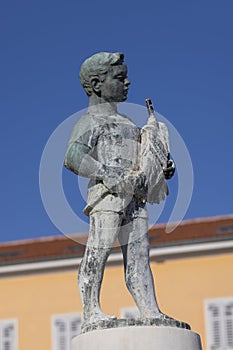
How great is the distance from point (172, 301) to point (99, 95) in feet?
53.0

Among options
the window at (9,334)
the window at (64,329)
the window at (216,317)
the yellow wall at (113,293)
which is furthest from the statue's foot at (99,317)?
the window at (9,334)

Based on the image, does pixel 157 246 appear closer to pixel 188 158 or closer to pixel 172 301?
pixel 172 301

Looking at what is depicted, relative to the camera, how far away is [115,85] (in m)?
7.80

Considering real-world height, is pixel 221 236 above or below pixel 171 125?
above

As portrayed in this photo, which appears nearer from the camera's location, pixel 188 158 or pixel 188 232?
pixel 188 158

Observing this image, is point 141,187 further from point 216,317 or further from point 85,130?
point 216,317

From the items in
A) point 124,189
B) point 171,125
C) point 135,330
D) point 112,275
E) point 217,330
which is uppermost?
point 112,275

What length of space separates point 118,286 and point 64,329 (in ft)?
5.59

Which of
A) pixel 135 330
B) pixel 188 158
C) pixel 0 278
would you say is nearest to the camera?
pixel 135 330

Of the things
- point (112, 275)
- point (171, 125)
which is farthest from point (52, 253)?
point (171, 125)

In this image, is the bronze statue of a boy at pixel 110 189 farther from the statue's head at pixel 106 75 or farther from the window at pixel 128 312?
the window at pixel 128 312

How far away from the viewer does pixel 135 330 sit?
7.10 metres

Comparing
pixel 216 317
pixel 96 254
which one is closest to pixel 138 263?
pixel 96 254

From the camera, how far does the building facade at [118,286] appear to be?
23219mm
